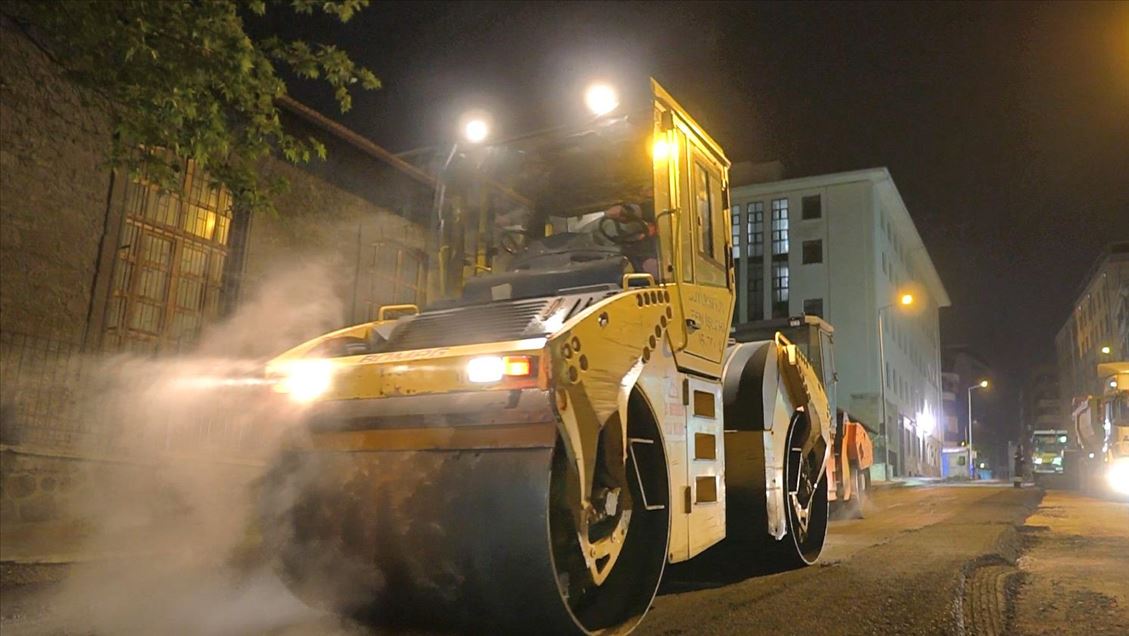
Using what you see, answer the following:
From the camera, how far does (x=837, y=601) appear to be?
530cm

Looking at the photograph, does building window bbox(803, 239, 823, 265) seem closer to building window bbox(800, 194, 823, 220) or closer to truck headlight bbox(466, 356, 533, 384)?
building window bbox(800, 194, 823, 220)

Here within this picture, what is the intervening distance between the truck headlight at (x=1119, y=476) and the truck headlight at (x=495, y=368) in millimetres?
22828

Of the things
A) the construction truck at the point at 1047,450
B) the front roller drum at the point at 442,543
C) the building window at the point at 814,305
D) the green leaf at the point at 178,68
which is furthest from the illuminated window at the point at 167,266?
the construction truck at the point at 1047,450

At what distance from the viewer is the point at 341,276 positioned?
13.8 metres

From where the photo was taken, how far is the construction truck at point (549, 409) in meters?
3.79

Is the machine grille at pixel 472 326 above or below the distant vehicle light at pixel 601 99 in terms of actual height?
below

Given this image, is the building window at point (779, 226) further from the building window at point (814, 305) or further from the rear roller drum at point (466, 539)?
the rear roller drum at point (466, 539)

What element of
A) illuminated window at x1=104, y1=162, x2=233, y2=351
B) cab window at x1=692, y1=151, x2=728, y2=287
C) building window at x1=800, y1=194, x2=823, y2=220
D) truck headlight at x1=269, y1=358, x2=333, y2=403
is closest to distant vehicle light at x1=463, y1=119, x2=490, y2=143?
cab window at x1=692, y1=151, x2=728, y2=287

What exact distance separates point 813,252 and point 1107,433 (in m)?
23.2

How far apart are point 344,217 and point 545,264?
8.71 metres

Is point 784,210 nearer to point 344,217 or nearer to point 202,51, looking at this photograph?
point 344,217

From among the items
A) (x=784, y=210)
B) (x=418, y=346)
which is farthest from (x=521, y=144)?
(x=784, y=210)

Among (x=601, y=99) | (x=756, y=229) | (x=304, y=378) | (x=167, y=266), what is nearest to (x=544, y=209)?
(x=601, y=99)

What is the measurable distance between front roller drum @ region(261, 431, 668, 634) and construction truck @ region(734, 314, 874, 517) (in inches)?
301
